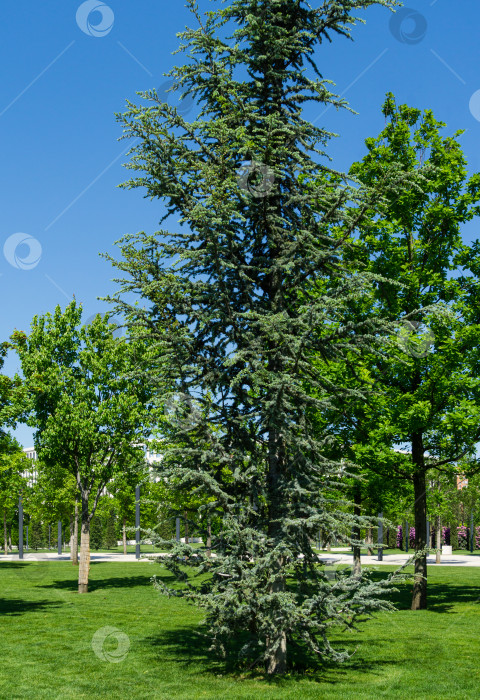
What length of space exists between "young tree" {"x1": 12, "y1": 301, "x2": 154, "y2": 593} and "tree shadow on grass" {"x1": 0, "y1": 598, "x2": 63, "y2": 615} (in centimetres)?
262

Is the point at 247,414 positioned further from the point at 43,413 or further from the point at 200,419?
the point at 43,413

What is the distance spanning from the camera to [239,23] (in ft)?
42.5

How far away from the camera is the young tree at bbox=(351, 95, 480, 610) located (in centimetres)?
1717

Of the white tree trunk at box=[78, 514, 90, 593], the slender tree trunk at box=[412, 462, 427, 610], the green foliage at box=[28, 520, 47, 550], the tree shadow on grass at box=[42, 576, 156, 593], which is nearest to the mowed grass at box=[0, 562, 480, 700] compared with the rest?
the slender tree trunk at box=[412, 462, 427, 610]

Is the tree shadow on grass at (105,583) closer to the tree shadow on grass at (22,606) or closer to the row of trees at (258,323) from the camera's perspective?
the tree shadow on grass at (22,606)

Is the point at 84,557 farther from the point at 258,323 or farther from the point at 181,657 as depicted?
the point at 258,323

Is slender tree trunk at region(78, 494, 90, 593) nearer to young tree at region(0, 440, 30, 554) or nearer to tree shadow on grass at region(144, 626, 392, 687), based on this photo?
young tree at region(0, 440, 30, 554)

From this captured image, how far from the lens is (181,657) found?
12.5m

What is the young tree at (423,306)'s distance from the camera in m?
17.2

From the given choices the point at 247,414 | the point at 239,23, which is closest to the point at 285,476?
the point at 247,414

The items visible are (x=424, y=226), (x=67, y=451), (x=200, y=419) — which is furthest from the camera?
(x=67, y=451)

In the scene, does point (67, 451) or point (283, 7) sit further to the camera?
point (67, 451)

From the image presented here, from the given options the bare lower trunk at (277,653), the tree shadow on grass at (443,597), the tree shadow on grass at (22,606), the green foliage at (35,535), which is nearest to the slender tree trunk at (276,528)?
the bare lower trunk at (277,653)

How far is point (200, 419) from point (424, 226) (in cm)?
1165
